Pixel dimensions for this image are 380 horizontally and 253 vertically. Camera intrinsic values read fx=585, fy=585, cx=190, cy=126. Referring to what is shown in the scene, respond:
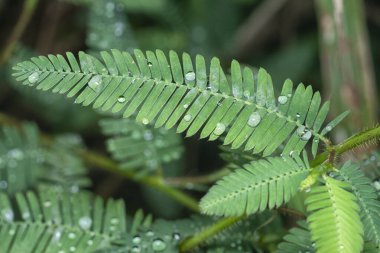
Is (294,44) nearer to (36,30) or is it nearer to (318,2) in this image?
(318,2)

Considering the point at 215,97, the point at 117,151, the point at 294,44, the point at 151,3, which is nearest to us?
the point at 215,97

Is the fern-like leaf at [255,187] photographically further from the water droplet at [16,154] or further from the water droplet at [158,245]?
the water droplet at [16,154]

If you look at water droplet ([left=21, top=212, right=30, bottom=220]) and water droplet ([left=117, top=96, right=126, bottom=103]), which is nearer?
water droplet ([left=117, top=96, right=126, bottom=103])

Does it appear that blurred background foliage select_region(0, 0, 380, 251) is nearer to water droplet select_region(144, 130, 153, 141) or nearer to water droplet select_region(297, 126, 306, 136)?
water droplet select_region(144, 130, 153, 141)

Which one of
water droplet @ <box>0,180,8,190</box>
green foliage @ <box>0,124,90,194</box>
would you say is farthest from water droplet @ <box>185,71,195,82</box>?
water droplet @ <box>0,180,8,190</box>

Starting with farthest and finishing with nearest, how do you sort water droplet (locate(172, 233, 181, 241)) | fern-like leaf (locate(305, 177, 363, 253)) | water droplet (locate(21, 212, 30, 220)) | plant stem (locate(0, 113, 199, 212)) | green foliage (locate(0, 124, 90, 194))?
green foliage (locate(0, 124, 90, 194)), plant stem (locate(0, 113, 199, 212)), water droplet (locate(21, 212, 30, 220)), water droplet (locate(172, 233, 181, 241)), fern-like leaf (locate(305, 177, 363, 253))

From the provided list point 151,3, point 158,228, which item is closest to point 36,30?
point 151,3

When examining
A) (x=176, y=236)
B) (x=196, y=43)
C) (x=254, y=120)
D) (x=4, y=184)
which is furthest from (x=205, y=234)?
(x=196, y=43)
